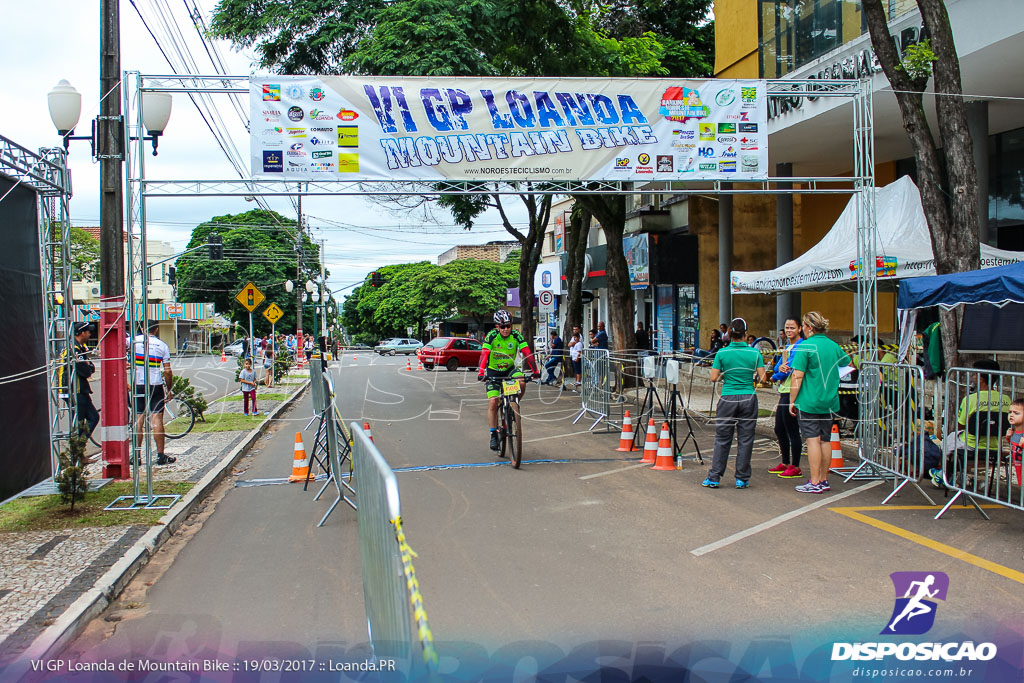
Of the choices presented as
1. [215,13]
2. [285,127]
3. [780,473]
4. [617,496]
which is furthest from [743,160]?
[215,13]

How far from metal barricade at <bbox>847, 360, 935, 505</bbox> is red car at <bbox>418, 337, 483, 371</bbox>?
26477 millimetres

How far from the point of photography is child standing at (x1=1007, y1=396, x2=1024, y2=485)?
275 inches

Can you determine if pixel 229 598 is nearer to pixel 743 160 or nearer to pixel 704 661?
pixel 704 661

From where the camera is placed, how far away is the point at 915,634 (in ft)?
15.4

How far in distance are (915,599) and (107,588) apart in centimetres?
542

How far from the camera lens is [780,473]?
9.77 metres

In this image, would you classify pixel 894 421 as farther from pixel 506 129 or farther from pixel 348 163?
pixel 348 163

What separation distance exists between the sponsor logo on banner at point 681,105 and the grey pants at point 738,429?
14.3ft

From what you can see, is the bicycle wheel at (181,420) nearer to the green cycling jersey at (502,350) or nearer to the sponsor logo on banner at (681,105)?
the green cycling jersey at (502,350)

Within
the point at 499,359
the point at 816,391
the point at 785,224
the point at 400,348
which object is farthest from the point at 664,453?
the point at 400,348

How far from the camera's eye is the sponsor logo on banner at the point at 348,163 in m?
10.8

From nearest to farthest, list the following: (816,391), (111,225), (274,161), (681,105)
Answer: (816,391) → (111,225) → (274,161) → (681,105)

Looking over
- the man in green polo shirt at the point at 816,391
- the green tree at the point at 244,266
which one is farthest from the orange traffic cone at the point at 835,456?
the green tree at the point at 244,266

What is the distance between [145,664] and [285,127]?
25.6 feet
